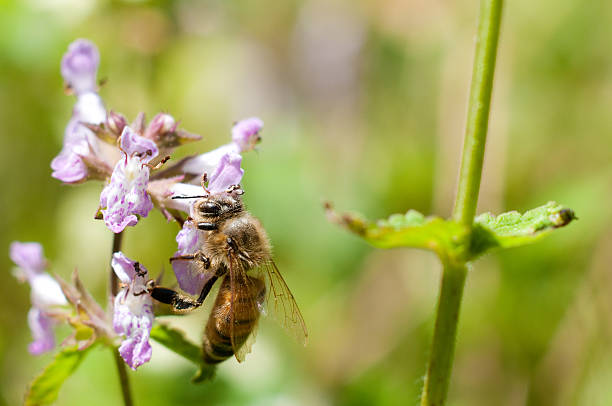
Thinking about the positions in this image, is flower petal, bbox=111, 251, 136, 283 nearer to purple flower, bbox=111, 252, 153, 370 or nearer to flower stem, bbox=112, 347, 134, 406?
purple flower, bbox=111, 252, 153, 370

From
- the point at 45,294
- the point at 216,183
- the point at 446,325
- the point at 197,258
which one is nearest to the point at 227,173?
the point at 216,183

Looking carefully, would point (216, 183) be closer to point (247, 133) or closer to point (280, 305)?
point (247, 133)

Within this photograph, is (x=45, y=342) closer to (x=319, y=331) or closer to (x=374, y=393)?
(x=374, y=393)

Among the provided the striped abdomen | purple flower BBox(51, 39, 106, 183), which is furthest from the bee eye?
purple flower BBox(51, 39, 106, 183)

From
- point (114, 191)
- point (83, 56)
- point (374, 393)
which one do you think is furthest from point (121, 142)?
point (374, 393)

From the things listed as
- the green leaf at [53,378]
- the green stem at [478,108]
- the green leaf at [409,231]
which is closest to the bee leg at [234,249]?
the green leaf at [53,378]

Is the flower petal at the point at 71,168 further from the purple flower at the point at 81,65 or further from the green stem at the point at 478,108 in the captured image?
the green stem at the point at 478,108
